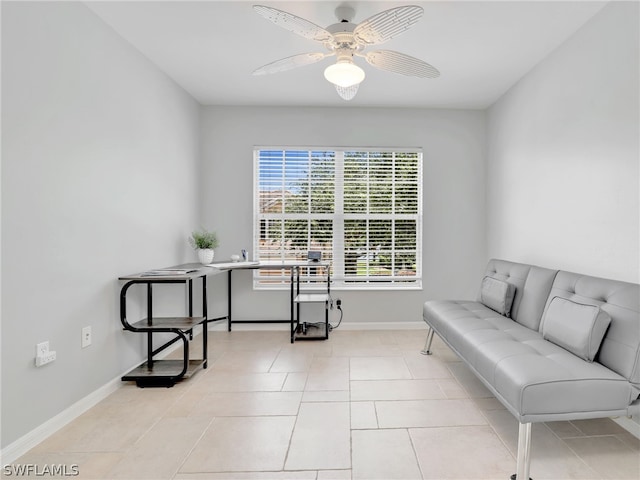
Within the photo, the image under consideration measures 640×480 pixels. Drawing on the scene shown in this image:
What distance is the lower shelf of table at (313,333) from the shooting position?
11.7 ft

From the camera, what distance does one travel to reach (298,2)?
211 cm

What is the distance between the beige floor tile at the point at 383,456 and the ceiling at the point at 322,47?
8.33 ft

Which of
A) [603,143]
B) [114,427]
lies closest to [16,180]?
[114,427]

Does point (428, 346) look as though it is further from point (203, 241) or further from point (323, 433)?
point (203, 241)

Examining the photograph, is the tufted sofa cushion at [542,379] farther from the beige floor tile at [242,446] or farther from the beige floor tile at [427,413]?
the beige floor tile at [242,446]

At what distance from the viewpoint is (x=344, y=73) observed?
6.89ft

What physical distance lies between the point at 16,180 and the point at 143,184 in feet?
3.66

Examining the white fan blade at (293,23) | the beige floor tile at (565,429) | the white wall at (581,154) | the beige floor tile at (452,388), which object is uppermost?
the white fan blade at (293,23)

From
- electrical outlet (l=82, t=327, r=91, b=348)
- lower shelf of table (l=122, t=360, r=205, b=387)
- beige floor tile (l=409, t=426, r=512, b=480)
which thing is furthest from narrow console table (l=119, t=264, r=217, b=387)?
beige floor tile (l=409, t=426, r=512, b=480)

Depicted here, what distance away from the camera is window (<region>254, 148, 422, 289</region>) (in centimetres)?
400

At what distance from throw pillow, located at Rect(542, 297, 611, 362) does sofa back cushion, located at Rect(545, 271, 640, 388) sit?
1.8 inches

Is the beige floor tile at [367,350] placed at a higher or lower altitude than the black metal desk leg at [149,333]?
lower

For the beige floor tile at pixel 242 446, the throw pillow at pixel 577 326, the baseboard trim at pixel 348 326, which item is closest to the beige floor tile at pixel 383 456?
the beige floor tile at pixel 242 446

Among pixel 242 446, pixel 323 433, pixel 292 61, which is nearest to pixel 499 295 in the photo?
pixel 323 433
